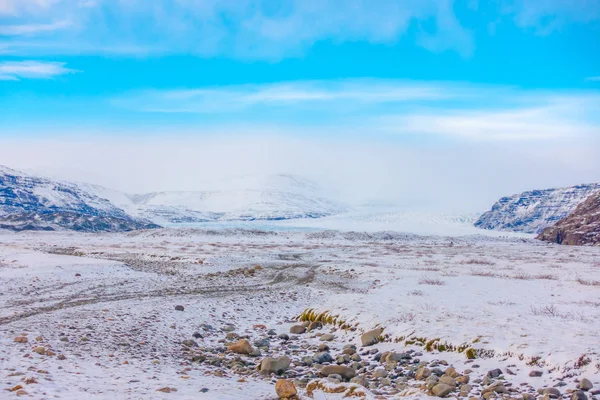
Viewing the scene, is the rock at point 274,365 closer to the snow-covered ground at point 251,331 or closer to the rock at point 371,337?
the snow-covered ground at point 251,331

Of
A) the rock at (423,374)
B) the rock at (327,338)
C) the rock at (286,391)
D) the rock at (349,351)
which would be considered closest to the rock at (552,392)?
the rock at (423,374)

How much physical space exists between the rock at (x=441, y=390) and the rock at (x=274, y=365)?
14.9 feet

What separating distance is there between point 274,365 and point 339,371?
6.26 ft

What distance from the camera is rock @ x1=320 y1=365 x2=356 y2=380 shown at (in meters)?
12.9

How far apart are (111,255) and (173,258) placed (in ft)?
37.9

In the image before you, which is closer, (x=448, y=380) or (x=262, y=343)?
(x=448, y=380)

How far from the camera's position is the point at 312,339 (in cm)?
1766

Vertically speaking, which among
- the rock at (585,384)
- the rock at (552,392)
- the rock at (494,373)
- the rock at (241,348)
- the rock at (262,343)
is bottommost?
the rock at (262,343)

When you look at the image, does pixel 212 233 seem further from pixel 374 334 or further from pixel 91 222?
pixel 374 334

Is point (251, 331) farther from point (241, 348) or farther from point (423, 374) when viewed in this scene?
point (423, 374)

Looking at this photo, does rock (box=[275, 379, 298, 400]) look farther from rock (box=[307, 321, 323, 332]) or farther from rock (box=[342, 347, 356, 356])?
rock (box=[307, 321, 323, 332])

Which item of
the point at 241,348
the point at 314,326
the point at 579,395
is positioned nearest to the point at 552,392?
the point at 579,395

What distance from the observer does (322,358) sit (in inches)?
574

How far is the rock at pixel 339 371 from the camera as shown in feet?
42.3
